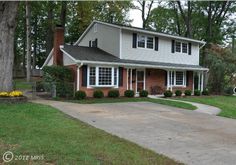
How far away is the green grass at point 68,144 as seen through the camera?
18.7ft

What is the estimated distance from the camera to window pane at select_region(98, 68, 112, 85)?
68.2 feet

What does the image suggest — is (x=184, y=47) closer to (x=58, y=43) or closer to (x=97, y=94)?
(x=97, y=94)

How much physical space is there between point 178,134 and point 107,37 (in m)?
16.9

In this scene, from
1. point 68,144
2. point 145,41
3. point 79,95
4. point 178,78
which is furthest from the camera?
point 178,78

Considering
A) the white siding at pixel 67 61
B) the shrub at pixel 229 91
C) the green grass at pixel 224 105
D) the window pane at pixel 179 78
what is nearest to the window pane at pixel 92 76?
the white siding at pixel 67 61

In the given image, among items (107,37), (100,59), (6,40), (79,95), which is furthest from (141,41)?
(6,40)

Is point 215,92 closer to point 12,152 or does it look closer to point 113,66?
point 113,66

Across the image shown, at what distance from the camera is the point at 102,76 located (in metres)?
20.9

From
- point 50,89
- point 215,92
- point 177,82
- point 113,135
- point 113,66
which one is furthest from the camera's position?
point 215,92

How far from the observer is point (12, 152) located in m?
5.79

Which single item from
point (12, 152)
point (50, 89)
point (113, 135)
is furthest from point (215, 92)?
point (12, 152)

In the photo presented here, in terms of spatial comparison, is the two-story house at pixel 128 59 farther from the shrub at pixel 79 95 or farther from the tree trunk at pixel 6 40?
the tree trunk at pixel 6 40

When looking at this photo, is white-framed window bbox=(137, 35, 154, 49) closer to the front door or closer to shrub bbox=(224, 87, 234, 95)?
the front door

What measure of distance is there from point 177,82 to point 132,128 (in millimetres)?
17688
